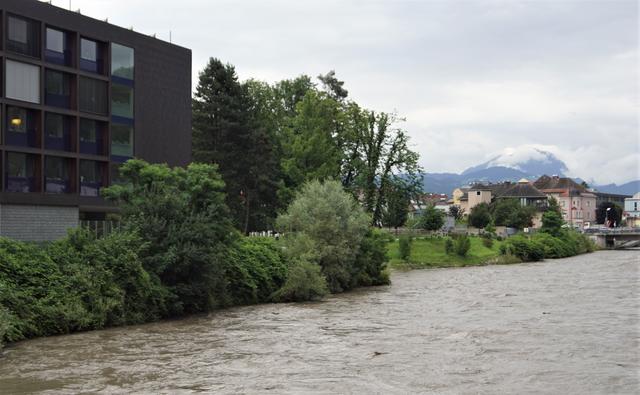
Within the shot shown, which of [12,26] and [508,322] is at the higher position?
[12,26]

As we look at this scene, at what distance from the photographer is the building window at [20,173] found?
150 feet

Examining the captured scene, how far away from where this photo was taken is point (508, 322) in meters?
30.4

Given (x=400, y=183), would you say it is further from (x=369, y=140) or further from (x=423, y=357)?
(x=423, y=357)

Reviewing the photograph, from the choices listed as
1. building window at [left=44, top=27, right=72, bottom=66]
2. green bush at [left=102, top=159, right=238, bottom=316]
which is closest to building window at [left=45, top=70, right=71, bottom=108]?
building window at [left=44, top=27, right=72, bottom=66]

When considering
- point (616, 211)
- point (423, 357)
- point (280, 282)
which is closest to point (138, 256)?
point (280, 282)

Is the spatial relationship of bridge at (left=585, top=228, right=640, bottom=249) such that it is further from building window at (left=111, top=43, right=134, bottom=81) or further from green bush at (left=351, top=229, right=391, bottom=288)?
building window at (left=111, top=43, right=134, bottom=81)

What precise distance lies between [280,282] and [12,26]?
23.2 meters

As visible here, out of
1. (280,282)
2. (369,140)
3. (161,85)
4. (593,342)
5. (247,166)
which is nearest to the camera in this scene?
(593,342)

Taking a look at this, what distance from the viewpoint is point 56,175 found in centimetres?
4909

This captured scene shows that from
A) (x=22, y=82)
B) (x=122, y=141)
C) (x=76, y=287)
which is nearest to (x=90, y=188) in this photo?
(x=122, y=141)

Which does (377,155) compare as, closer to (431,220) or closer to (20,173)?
(431,220)

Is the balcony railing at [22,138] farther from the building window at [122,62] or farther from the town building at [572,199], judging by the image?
the town building at [572,199]

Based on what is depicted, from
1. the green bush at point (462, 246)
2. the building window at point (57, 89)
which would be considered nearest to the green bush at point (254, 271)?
the building window at point (57, 89)

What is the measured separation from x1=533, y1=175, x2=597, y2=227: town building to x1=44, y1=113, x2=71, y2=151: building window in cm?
15319
